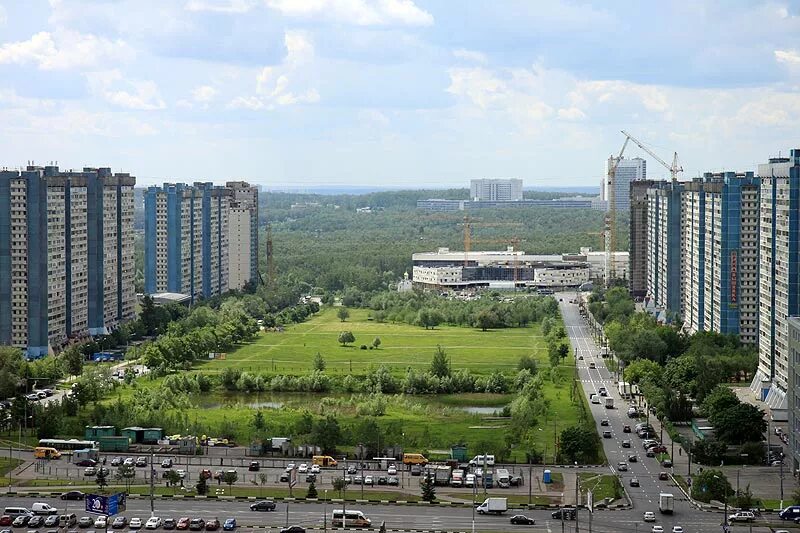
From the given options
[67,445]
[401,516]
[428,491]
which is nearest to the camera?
[401,516]

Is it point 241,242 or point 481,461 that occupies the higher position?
point 241,242

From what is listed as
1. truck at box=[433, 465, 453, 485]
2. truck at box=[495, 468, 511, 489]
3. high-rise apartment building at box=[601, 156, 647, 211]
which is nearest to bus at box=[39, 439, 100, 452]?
truck at box=[433, 465, 453, 485]

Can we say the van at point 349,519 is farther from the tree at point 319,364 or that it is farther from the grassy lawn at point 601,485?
the tree at point 319,364

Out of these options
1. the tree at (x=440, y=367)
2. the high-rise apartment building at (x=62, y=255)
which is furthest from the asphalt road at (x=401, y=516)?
the high-rise apartment building at (x=62, y=255)

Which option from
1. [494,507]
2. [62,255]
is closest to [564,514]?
[494,507]

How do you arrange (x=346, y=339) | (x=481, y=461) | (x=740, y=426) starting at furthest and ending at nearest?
1. (x=346, y=339)
2. (x=740, y=426)
3. (x=481, y=461)

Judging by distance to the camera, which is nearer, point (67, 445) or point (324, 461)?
point (324, 461)

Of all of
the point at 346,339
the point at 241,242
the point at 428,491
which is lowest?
the point at 428,491

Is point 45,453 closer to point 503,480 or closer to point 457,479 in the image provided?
point 457,479
